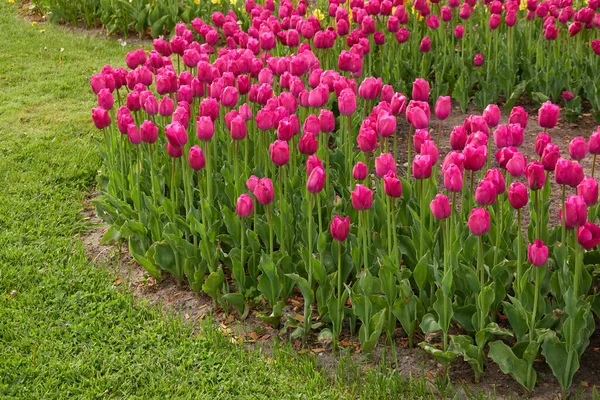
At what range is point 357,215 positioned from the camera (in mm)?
4074

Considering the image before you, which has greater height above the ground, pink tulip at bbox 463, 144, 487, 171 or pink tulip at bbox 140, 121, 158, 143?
pink tulip at bbox 463, 144, 487, 171

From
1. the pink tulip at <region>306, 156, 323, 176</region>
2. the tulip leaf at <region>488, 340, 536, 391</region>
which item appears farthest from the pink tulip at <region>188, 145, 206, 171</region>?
the tulip leaf at <region>488, 340, 536, 391</region>

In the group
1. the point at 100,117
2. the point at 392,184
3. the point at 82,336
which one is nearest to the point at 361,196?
the point at 392,184

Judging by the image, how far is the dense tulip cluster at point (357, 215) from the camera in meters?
3.21

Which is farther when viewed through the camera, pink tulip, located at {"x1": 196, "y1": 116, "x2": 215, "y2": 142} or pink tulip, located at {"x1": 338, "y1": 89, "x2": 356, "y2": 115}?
pink tulip, located at {"x1": 338, "y1": 89, "x2": 356, "y2": 115}

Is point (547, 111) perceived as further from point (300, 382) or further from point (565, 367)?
point (300, 382)

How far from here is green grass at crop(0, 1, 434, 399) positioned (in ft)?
11.3

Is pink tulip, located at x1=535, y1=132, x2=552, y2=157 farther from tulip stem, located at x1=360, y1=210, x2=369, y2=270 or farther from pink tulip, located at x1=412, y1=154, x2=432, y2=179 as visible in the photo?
tulip stem, located at x1=360, y1=210, x2=369, y2=270

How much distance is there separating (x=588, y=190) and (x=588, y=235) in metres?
0.17

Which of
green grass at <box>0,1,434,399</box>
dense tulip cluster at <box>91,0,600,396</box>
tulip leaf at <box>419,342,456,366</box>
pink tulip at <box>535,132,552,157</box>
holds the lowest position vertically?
green grass at <box>0,1,434,399</box>

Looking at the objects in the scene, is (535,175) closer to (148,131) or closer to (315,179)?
(315,179)

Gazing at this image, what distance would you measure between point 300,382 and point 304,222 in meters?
0.85

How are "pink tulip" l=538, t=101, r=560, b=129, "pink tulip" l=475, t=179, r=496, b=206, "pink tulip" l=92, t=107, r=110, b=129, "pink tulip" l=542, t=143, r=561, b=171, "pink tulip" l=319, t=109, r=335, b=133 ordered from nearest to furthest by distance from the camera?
"pink tulip" l=475, t=179, r=496, b=206 → "pink tulip" l=542, t=143, r=561, b=171 → "pink tulip" l=538, t=101, r=560, b=129 → "pink tulip" l=319, t=109, r=335, b=133 → "pink tulip" l=92, t=107, r=110, b=129

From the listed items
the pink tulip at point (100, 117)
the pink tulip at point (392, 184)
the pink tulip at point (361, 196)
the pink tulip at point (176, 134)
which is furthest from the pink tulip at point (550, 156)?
the pink tulip at point (100, 117)
